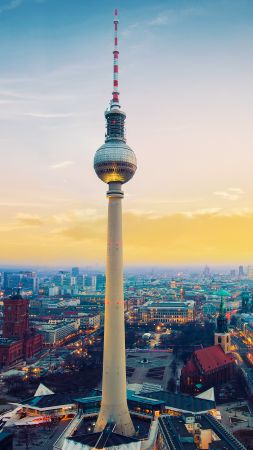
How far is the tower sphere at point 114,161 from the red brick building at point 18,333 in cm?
5262

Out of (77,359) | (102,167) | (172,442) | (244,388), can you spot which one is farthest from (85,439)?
(77,359)

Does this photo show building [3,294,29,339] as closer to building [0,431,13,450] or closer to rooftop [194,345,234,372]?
rooftop [194,345,234,372]

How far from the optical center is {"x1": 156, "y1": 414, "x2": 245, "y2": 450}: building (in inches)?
1501

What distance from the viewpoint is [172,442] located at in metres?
37.9

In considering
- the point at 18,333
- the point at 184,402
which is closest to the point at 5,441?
the point at 184,402

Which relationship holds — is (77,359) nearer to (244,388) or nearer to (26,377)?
(26,377)

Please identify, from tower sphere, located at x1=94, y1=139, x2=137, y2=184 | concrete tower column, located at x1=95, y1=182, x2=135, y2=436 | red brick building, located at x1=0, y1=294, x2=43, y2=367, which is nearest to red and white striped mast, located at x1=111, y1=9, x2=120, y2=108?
tower sphere, located at x1=94, y1=139, x2=137, y2=184

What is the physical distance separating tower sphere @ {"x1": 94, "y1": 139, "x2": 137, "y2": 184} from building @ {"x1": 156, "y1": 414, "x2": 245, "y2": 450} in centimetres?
2484

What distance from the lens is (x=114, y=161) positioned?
42969mm

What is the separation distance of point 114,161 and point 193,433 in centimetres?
2939

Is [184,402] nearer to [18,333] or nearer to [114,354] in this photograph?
[114,354]

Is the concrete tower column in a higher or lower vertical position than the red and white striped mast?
lower

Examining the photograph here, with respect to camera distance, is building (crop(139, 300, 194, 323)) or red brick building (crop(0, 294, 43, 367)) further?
building (crop(139, 300, 194, 323))

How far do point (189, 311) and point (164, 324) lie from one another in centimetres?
1238
